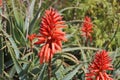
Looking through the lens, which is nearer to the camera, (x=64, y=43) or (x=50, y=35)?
(x=50, y=35)

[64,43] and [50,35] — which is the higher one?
[50,35]

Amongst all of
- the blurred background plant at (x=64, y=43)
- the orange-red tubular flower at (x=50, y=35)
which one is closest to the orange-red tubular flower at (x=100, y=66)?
the orange-red tubular flower at (x=50, y=35)

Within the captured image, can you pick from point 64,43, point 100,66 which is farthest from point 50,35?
point 64,43

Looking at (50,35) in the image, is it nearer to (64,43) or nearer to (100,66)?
(100,66)

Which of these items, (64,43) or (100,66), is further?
(64,43)

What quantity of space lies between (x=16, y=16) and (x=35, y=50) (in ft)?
2.01

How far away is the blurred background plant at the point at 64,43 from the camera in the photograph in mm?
3516

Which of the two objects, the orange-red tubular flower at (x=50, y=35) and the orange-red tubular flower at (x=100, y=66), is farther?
the orange-red tubular flower at (x=100, y=66)

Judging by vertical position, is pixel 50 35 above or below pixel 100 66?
above

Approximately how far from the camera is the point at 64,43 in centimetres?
470

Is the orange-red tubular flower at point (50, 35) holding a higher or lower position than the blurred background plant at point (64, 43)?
higher

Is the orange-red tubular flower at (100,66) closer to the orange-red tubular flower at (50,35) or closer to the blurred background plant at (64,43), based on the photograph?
the orange-red tubular flower at (50,35)

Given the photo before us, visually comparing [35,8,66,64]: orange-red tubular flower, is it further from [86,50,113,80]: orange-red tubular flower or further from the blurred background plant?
the blurred background plant

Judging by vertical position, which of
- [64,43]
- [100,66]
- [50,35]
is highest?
[50,35]
